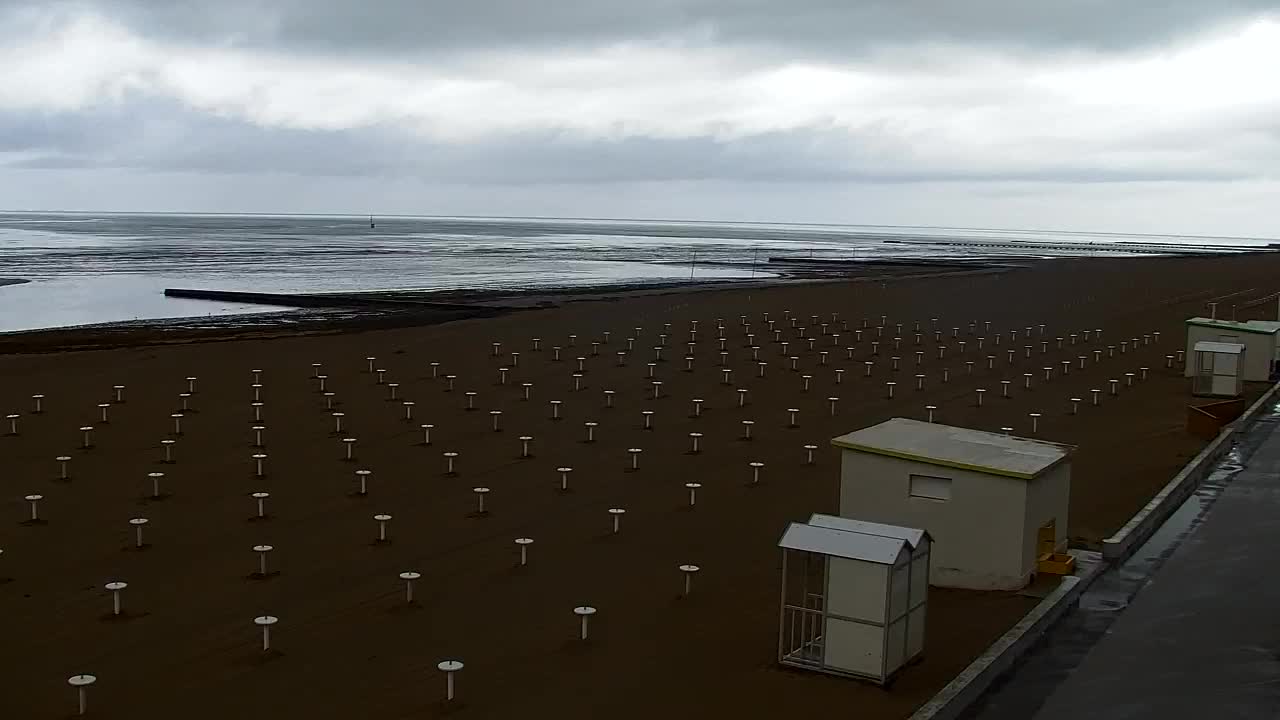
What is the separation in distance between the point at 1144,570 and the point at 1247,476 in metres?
6.34

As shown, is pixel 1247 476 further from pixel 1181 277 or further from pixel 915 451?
pixel 1181 277

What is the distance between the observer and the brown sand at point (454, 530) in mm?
10164

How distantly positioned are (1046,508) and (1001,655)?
2806 mm

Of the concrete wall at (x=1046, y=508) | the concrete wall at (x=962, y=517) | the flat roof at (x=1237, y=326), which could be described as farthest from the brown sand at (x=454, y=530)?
the flat roof at (x=1237, y=326)

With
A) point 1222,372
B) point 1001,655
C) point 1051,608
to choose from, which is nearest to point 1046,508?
point 1051,608

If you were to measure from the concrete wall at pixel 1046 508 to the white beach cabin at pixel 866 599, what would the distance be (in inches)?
94.8

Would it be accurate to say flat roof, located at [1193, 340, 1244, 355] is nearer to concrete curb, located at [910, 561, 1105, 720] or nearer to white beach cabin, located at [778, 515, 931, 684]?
concrete curb, located at [910, 561, 1105, 720]

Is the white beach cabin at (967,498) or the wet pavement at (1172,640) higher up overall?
the white beach cabin at (967,498)

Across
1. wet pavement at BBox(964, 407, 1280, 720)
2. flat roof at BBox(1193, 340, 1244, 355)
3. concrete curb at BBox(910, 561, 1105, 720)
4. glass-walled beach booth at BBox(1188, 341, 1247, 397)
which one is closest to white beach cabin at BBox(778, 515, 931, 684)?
concrete curb at BBox(910, 561, 1105, 720)

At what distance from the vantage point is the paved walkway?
10.5 metres

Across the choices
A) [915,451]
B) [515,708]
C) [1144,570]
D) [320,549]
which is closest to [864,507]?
[915,451]

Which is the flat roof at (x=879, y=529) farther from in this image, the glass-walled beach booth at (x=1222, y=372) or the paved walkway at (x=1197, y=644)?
the glass-walled beach booth at (x=1222, y=372)

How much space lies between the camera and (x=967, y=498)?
42.1 feet

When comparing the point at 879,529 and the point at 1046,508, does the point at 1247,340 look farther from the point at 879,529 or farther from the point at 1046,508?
the point at 879,529
